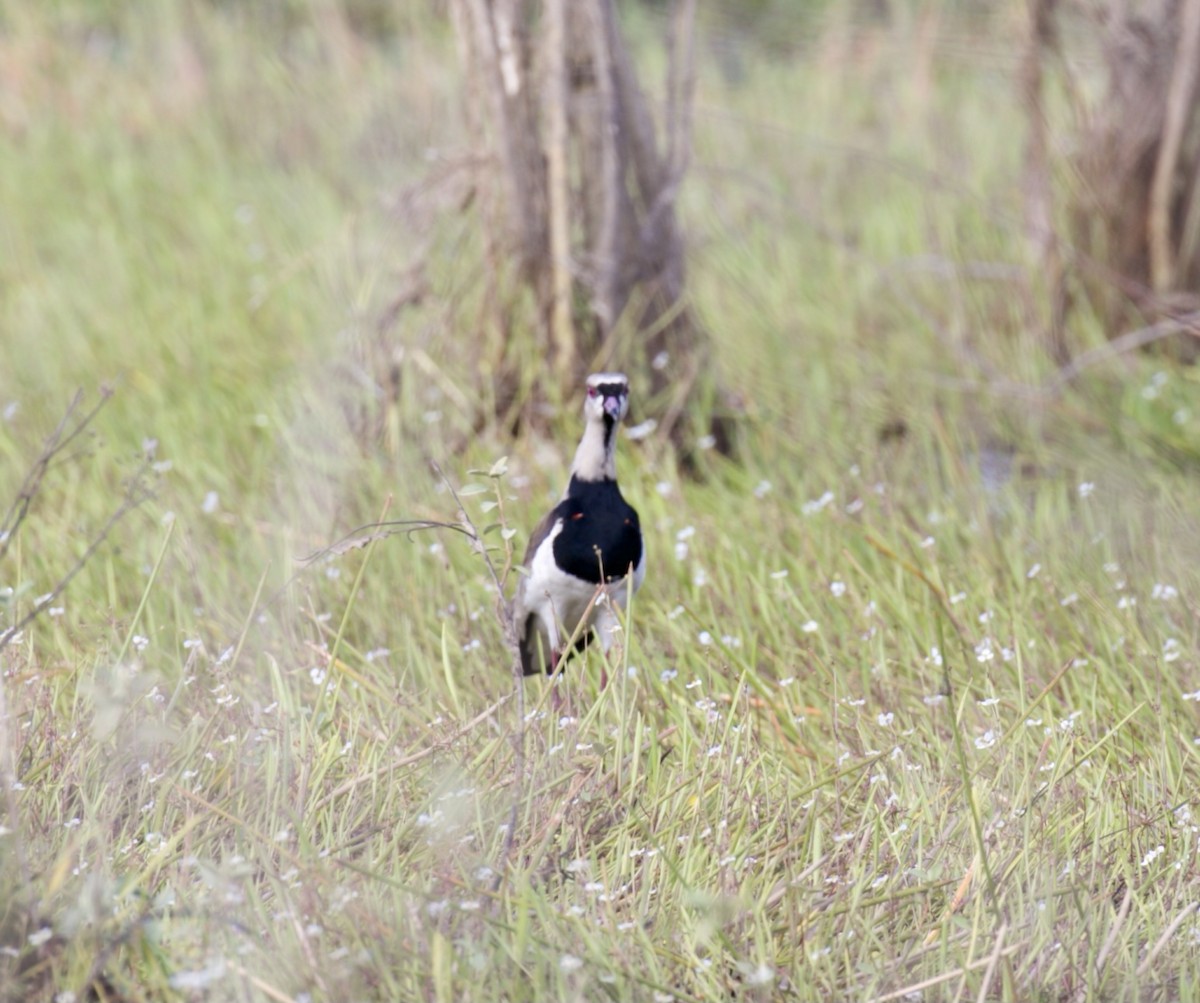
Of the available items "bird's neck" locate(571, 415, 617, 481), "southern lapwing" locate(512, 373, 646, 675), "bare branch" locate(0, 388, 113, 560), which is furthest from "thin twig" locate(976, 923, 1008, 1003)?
"bare branch" locate(0, 388, 113, 560)

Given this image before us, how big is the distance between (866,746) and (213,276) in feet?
12.4

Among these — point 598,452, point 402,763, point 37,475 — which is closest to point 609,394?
point 598,452

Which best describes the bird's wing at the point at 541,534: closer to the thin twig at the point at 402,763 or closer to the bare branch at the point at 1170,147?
the thin twig at the point at 402,763

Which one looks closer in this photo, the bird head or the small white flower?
the bird head

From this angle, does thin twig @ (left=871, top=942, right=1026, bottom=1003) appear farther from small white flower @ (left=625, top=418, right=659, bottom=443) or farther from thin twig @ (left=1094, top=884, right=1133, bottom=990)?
small white flower @ (left=625, top=418, right=659, bottom=443)

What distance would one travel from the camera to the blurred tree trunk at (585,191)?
401 cm

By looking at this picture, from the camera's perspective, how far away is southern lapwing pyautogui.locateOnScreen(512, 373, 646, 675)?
2984mm

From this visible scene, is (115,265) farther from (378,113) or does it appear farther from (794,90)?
(794,90)

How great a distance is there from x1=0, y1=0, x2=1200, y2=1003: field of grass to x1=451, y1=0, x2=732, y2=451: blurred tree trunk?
23 centimetres

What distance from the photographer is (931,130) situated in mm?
6688

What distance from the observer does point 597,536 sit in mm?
2984

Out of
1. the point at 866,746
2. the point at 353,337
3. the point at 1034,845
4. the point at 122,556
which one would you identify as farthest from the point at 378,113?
the point at 1034,845

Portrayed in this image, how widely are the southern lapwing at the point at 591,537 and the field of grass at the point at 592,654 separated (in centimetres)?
15

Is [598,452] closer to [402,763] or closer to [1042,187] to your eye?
[402,763]
